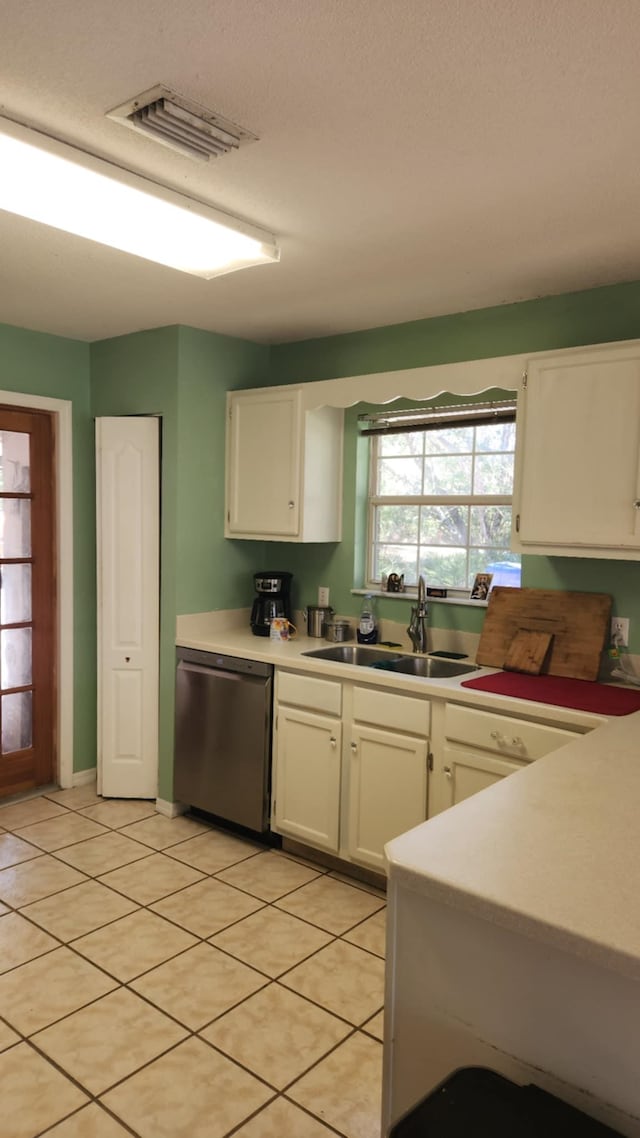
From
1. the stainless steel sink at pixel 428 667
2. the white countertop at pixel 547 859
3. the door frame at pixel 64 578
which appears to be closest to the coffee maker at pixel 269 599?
the stainless steel sink at pixel 428 667

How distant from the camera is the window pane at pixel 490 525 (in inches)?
137

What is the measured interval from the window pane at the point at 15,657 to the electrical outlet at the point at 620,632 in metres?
2.94

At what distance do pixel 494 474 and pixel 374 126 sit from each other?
1909 mm

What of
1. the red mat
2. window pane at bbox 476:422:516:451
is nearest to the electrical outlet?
the red mat

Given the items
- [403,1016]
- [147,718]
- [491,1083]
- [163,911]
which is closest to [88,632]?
[147,718]

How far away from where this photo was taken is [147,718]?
4.02 m

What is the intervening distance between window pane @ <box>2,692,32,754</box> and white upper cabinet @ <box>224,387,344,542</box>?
4.67 feet

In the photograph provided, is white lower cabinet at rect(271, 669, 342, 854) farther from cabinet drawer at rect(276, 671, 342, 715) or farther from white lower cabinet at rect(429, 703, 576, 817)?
white lower cabinet at rect(429, 703, 576, 817)

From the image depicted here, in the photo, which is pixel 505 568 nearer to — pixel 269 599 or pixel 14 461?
pixel 269 599

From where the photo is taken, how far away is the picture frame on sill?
3.45 metres

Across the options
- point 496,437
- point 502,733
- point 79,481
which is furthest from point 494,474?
point 79,481

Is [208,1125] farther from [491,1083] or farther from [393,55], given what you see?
[393,55]

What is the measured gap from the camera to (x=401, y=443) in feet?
12.6

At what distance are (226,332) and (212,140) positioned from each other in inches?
81.6
